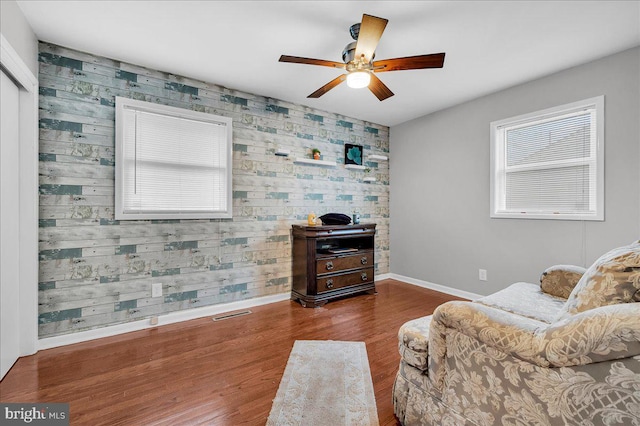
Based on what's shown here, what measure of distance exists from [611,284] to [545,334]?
0.35m

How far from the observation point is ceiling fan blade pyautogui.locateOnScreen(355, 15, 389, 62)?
5.64 ft

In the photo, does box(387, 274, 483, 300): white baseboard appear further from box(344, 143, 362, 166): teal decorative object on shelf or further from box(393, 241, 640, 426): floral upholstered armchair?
box(393, 241, 640, 426): floral upholstered armchair

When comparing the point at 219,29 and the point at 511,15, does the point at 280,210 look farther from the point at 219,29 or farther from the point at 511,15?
the point at 511,15

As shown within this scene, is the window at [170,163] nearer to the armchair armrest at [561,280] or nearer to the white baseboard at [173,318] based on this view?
the white baseboard at [173,318]

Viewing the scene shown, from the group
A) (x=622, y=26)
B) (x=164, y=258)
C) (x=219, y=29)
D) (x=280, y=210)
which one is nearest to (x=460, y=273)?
(x=280, y=210)

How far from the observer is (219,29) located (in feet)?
7.44

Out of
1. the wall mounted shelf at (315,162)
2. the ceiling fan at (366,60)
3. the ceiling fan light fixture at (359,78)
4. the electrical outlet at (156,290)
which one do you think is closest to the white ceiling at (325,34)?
the ceiling fan at (366,60)

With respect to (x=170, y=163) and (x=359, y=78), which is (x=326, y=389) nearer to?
(x=359, y=78)

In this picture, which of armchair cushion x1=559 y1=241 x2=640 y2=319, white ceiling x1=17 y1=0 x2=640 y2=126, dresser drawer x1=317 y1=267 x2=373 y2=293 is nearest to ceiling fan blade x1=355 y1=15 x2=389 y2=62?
white ceiling x1=17 y1=0 x2=640 y2=126

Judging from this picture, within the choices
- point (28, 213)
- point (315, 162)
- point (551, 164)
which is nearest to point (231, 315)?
point (28, 213)

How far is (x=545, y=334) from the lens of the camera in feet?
3.35

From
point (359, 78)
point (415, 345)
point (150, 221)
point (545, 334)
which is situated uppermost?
point (359, 78)

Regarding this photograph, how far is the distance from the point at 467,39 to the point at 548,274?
1.98m

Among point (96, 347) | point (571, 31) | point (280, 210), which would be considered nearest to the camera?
point (571, 31)
